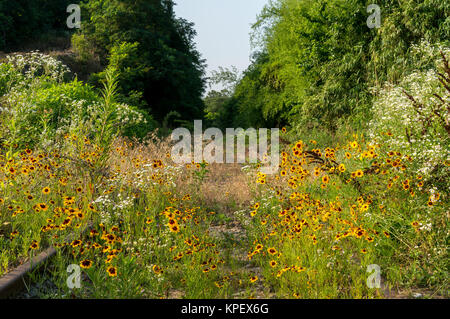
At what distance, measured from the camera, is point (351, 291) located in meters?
2.72

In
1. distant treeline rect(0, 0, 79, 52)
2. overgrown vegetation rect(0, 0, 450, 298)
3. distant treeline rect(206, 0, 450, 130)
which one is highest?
distant treeline rect(0, 0, 79, 52)

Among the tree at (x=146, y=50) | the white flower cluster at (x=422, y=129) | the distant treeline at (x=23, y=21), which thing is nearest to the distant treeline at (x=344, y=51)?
the white flower cluster at (x=422, y=129)

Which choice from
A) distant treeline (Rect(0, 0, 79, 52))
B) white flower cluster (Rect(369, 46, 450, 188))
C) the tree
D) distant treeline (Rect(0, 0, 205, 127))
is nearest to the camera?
white flower cluster (Rect(369, 46, 450, 188))

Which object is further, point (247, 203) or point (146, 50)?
point (146, 50)

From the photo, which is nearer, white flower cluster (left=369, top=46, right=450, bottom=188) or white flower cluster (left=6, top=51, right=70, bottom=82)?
white flower cluster (left=369, top=46, right=450, bottom=188)

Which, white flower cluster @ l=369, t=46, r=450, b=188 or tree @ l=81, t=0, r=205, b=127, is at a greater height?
tree @ l=81, t=0, r=205, b=127

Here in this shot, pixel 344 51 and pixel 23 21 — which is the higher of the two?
pixel 23 21

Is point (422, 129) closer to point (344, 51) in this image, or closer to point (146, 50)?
point (344, 51)

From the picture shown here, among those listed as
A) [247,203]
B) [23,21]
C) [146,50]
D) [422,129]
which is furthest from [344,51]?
[23,21]

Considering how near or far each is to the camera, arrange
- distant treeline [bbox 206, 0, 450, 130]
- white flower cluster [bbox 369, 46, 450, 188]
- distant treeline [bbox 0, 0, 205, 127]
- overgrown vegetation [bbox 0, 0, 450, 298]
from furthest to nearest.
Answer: distant treeline [bbox 0, 0, 205, 127] < distant treeline [bbox 206, 0, 450, 130] < white flower cluster [bbox 369, 46, 450, 188] < overgrown vegetation [bbox 0, 0, 450, 298]

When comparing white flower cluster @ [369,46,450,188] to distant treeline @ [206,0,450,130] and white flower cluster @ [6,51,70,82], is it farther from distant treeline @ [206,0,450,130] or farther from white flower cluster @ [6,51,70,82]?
white flower cluster @ [6,51,70,82]

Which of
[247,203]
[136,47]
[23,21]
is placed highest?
[23,21]

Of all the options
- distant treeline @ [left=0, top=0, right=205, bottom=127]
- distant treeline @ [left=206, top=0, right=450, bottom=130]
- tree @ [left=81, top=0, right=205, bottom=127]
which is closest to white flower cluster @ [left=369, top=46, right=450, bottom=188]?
distant treeline @ [left=206, top=0, right=450, bottom=130]
